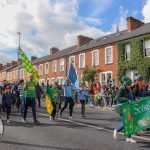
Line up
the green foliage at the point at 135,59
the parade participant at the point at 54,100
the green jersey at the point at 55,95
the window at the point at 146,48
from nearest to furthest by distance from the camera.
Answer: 1. the parade participant at the point at 54,100
2. the green jersey at the point at 55,95
3. the green foliage at the point at 135,59
4. the window at the point at 146,48

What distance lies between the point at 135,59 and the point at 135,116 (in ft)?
66.3

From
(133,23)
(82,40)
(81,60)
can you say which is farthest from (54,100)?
(82,40)

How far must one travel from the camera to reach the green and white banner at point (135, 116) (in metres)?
7.15

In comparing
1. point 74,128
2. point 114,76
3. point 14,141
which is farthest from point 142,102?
point 114,76

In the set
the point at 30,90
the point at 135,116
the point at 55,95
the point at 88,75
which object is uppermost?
the point at 88,75

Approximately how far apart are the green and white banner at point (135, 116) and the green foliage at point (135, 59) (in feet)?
60.1

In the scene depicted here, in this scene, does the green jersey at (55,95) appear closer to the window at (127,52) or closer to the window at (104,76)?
the window at (127,52)

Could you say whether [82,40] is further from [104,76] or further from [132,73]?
[132,73]

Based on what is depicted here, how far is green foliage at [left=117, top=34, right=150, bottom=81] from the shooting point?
1003 inches

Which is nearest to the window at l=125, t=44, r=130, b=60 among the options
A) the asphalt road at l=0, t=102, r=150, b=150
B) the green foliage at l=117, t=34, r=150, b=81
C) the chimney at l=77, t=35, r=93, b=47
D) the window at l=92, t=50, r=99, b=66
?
the green foliage at l=117, t=34, r=150, b=81

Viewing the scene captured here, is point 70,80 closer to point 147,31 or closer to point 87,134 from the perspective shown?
point 87,134

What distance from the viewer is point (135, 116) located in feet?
23.8

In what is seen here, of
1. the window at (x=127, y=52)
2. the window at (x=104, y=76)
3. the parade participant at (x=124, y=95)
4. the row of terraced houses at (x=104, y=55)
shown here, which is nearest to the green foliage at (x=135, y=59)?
the row of terraced houses at (x=104, y=55)

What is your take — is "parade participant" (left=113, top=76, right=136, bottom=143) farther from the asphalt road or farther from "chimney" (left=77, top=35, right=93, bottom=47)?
"chimney" (left=77, top=35, right=93, bottom=47)
